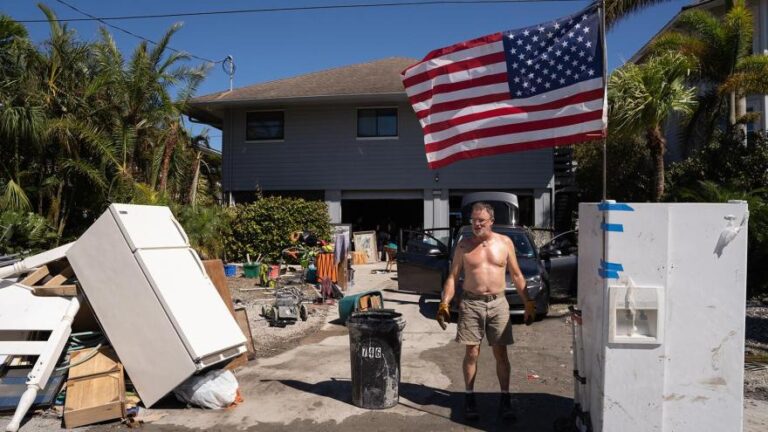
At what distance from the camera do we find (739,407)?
12.8 feet

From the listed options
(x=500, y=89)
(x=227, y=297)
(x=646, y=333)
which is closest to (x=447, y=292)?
(x=646, y=333)

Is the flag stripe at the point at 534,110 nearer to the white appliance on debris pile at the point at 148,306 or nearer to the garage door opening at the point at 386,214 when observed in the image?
the white appliance on debris pile at the point at 148,306

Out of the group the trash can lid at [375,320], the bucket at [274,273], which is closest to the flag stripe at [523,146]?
the trash can lid at [375,320]

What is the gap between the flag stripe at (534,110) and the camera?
5355mm

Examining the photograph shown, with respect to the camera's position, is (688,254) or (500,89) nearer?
(688,254)

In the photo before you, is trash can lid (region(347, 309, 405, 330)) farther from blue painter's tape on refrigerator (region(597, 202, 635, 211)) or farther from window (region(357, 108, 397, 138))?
window (region(357, 108, 397, 138))

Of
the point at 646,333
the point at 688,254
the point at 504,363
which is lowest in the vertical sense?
the point at 504,363

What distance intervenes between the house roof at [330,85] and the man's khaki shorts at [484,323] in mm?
13993

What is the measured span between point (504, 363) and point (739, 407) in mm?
1766

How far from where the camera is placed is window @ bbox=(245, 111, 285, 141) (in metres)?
20.3

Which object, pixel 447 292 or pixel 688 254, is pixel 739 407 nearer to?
pixel 688 254

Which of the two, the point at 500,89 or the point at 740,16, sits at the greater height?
the point at 740,16

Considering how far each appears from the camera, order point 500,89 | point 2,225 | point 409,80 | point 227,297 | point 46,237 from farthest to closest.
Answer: point 46,237, point 2,225, point 227,297, point 409,80, point 500,89

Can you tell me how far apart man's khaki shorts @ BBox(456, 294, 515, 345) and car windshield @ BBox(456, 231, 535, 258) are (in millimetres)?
4976
